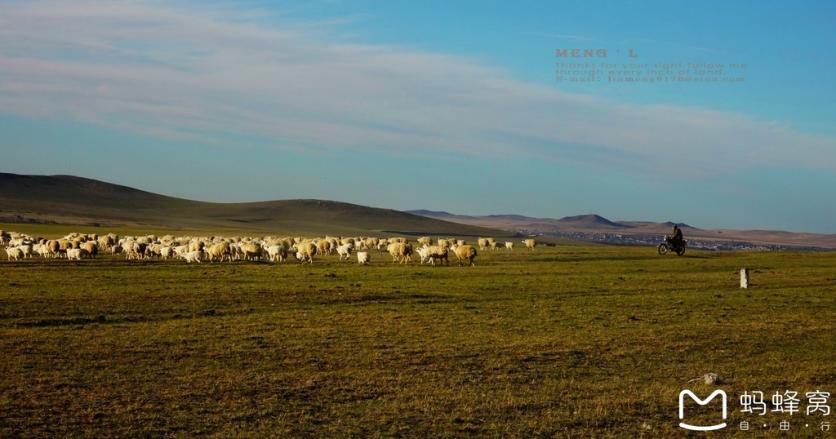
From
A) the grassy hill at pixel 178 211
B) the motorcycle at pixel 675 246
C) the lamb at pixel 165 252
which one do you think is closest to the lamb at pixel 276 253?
the lamb at pixel 165 252

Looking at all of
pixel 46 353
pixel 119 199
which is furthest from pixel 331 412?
pixel 119 199

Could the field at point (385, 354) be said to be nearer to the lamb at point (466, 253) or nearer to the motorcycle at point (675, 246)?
the lamb at point (466, 253)

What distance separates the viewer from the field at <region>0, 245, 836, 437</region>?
10602mm

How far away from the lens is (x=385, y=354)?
1509 cm

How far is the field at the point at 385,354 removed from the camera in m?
10.6

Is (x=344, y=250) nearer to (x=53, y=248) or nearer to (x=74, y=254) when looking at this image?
(x=74, y=254)

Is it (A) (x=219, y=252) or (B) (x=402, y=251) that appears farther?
(B) (x=402, y=251)

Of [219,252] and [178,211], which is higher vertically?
[178,211]

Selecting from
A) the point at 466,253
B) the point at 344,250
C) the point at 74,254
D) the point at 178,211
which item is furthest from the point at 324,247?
the point at 178,211

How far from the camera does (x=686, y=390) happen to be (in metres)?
12.2

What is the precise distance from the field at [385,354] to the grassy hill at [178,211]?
11750cm

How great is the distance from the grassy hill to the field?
118 metres

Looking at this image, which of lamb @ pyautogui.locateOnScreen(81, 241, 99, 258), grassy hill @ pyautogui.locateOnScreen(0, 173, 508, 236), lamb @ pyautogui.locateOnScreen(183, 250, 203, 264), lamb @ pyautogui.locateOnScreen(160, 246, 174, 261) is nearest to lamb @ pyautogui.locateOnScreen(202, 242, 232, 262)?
lamb @ pyautogui.locateOnScreen(183, 250, 203, 264)

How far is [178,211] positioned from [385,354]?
168 m
